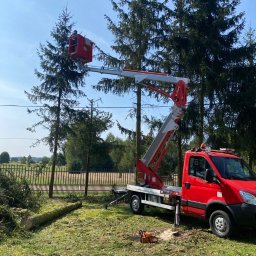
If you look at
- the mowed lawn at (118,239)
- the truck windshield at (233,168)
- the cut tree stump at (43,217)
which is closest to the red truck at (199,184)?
the truck windshield at (233,168)

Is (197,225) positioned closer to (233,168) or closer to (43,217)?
(233,168)

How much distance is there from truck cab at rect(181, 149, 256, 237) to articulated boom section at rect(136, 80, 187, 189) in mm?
2342

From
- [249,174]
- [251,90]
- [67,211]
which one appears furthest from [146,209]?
[251,90]

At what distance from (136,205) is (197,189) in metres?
3.60

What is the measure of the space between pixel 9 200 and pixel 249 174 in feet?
25.7

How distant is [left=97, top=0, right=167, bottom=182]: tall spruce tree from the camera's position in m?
20.1

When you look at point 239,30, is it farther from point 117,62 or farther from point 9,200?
point 9,200

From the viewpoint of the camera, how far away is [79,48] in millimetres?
14133

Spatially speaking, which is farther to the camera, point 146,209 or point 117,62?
point 117,62

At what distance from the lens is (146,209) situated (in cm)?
1525

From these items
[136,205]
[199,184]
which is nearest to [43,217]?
[136,205]

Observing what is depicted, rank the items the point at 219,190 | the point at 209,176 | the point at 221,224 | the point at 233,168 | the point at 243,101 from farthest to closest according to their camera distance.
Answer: the point at 243,101 < the point at 233,168 < the point at 209,176 < the point at 219,190 < the point at 221,224

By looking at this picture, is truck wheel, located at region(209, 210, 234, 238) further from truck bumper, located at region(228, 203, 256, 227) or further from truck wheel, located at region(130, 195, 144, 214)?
truck wheel, located at region(130, 195, 144, 214)

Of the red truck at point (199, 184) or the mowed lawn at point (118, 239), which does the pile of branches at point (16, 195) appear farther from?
the red truck at point (199, 184)
